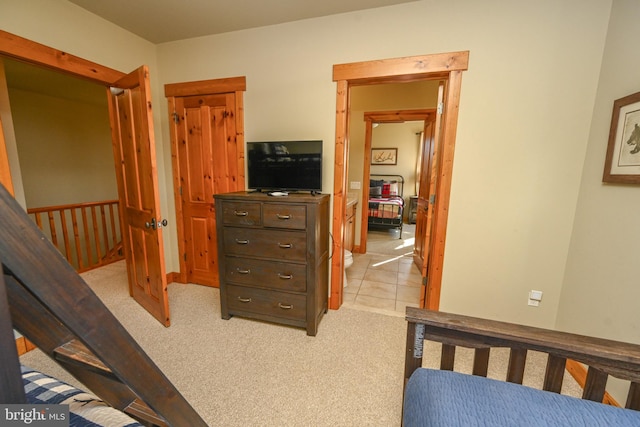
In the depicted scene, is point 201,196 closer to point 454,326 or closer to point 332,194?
point 332,194

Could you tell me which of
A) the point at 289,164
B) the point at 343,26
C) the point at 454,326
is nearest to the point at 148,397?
the point at 454,326

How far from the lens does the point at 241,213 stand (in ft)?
6.81

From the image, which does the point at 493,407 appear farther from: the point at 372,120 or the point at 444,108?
the point at 372,120

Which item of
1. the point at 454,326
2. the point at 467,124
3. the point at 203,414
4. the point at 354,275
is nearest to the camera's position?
the point at 454,326

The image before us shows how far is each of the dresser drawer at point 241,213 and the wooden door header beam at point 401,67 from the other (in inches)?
51.3

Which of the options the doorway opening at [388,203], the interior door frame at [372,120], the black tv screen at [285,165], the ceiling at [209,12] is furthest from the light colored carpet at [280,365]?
the ceiling at [209,12]

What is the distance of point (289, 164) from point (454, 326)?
5.69ft

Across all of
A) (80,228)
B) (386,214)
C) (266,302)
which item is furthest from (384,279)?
(80,228)

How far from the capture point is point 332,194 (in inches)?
93.0

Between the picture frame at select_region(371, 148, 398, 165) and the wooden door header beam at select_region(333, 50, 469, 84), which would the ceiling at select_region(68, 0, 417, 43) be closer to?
the wooden door header beam at select_region(333, 50, 469, 84)

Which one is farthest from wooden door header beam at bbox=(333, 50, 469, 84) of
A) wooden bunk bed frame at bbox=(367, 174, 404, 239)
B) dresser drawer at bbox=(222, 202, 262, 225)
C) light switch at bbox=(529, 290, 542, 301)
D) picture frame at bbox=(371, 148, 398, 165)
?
picture frame at bbox=(371, 148, 398, 165)

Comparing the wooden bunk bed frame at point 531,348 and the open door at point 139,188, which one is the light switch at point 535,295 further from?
the open door at point 139,188

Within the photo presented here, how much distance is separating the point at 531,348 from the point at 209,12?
118 inches

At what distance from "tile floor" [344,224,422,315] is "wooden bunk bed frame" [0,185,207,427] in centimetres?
212
